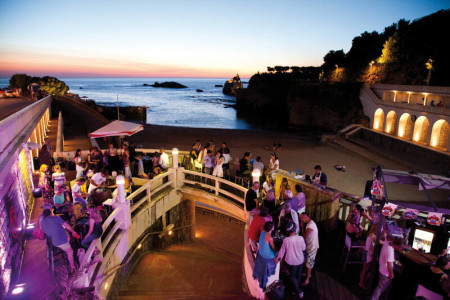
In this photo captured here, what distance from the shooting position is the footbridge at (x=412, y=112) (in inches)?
854

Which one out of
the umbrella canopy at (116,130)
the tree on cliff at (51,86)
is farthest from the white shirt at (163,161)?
the tree on cliff at (51,86)

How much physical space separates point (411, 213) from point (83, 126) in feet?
87.6

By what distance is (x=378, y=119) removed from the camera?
31062 mm

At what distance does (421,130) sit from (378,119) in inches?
286

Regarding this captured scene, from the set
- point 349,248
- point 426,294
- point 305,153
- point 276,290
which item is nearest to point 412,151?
point 305,153

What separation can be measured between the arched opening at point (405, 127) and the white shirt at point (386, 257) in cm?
2485

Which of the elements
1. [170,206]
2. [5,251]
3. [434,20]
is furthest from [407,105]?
[5,251]

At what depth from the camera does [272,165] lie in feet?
34.4

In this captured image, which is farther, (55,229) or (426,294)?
(55,229)

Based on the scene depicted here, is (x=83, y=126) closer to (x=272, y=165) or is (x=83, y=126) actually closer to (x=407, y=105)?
(x=272, y=165)

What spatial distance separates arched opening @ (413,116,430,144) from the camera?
2383cm

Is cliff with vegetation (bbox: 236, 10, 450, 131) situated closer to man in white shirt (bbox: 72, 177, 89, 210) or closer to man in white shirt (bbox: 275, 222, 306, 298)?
man in white shirt (bbox: 275, 222, 306, 298)

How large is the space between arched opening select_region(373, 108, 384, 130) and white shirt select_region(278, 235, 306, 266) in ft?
96.3

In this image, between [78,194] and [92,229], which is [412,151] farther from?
[92,229]
